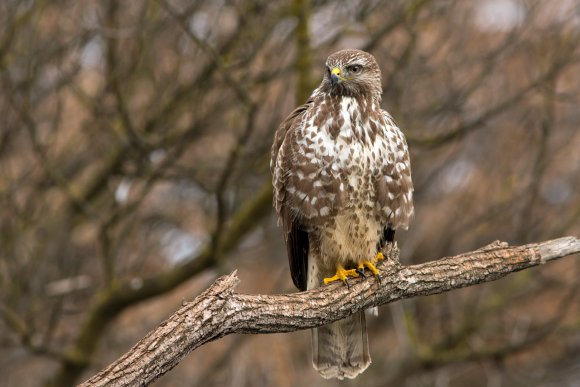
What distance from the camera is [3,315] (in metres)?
7.29

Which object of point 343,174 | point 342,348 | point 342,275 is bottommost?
point 342,348

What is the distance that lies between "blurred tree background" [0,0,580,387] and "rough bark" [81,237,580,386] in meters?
1.96

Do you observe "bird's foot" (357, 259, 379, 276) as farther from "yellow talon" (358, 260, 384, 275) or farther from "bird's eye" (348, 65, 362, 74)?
"bird's eye" (348, 65, 362, 74)

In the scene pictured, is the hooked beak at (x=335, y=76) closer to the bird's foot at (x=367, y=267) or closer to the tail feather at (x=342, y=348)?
the bird's foot at (x=367, y=267)

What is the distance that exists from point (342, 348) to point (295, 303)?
1.33 metres

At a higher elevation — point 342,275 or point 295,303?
point 342,275

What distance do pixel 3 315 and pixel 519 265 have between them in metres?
4.14

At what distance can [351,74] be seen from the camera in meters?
5.95

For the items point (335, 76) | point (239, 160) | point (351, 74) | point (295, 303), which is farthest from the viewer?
point (239, 160)

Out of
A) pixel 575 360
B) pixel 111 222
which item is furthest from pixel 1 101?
pixel 575 360

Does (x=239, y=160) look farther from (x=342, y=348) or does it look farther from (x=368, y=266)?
(x=368, y=266)

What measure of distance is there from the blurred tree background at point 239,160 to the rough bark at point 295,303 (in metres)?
1.96

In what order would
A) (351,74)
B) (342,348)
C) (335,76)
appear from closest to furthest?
(335,76), (351,74), (342,348)

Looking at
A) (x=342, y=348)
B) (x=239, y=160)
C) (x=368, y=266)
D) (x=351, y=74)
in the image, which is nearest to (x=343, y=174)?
(x=368, y=266)
